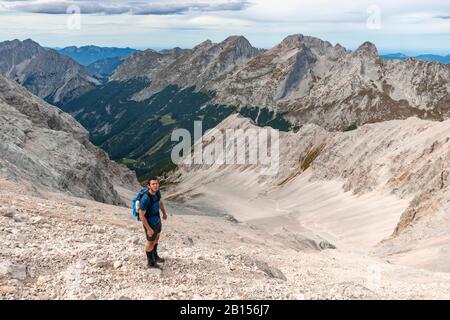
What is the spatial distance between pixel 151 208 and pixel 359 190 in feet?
388

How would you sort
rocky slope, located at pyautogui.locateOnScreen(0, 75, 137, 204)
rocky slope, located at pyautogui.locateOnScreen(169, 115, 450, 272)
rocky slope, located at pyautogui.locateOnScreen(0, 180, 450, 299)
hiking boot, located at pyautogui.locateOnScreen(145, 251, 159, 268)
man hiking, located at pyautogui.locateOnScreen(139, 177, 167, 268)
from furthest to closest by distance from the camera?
rocky slope, located at pyautogui.locateOnScreen(169, 115, 450, 272), rocky slope, located at pyautogui.locateOnScreen(0, 75, 137, 204), hiking boot, located at pyautogui.locateOnScreen(145, 251, 159, 268), man hiking, located at pyautogui.locateOnScreen(139, 177, 167, 268), rocky slope, located at pyautogui.locateOnScreen(0, 180, 450, 299)

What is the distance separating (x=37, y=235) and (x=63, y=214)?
21.3 feet

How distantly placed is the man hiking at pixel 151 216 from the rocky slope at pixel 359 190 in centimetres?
3402

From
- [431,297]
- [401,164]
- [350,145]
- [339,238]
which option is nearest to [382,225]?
[339,238]

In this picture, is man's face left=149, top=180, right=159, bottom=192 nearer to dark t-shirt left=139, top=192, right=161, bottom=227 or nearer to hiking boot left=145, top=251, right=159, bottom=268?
dark t-shirt left=139, top=192, right=161, bottom=227

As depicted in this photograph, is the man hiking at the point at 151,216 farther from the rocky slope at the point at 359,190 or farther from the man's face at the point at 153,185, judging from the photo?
the rocky slope at the point at 359,190

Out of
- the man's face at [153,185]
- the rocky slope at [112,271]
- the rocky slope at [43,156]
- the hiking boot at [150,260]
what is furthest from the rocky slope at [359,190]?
the man's face at [153,185]

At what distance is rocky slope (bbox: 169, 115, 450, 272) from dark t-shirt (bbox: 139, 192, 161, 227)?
34102 millimetres

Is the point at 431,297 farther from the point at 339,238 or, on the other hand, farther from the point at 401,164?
the point at 401,164

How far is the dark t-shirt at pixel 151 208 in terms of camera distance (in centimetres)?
1714

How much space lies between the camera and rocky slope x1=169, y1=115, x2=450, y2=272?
6488 centimetres

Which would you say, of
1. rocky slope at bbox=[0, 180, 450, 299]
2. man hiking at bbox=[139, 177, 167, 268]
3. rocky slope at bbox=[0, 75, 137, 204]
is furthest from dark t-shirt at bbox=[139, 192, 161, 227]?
rocky slope at bbox=[0, 75, 137, 204]
